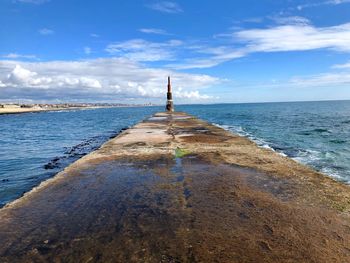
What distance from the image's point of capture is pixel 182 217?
3.90m

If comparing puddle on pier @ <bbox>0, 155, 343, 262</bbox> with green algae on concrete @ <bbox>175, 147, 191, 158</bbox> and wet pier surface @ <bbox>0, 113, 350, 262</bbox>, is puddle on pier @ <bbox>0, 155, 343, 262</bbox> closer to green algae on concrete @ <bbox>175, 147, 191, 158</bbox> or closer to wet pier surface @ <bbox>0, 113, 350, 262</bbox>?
wet pier surface @ <bbox>0, 113, 350, 262</bbox>

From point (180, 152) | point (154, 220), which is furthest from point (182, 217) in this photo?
point (180, 152)

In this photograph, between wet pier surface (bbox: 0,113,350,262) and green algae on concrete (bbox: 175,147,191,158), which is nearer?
wet pier surface (bbox: 0,113,350,262)

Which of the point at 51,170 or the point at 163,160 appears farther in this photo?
the point at 51,170

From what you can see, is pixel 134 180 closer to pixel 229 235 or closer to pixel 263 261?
pixel 229 235

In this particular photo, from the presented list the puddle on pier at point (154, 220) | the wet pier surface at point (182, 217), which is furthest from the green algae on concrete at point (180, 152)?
the puddle on pier at point (154, 220)

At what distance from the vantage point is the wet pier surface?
10.0 feet

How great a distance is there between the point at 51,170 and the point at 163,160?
5.96 m

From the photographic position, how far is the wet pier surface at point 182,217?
3051 mm

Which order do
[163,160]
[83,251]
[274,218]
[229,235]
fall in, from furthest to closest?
1. [163,160]
2. [274,218]
3. [229,235]
4. [83,251]

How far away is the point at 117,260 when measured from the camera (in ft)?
9.56

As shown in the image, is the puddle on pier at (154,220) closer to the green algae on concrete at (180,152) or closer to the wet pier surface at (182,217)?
the wet pier surface at (182,217)

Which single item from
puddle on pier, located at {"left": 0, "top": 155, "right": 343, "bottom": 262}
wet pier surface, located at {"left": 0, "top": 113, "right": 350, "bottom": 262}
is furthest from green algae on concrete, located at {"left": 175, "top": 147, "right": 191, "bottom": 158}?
puddle on pier, located at {"left": 0, "top": 155, "right": 343, "bottom": 262}

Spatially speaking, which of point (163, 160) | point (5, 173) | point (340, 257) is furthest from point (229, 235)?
point (5, 173)
